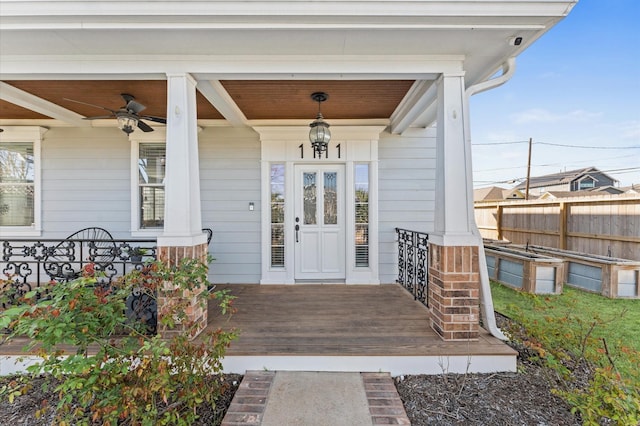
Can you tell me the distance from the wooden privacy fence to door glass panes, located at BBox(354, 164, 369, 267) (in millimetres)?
3524

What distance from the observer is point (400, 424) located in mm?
1854

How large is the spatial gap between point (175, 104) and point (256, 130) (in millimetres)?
1996

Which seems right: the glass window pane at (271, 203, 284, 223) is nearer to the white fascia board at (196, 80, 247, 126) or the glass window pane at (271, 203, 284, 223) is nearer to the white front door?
the white front door

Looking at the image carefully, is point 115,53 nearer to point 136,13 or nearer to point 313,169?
point 136,13

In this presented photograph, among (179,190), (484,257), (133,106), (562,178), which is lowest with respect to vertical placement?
(484,257)

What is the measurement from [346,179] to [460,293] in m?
2.61

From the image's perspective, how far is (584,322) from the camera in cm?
356

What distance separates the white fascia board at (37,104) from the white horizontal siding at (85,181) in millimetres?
358

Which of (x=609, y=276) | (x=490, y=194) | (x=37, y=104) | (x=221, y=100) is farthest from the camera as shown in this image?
(x=490, y=194)

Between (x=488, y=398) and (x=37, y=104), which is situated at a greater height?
(x=37, y=104)

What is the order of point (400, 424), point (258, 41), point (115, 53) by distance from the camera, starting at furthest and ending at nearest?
point (115, 53) → point (258, 41) → point (400, 424)

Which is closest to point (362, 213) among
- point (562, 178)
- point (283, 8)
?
point (283, 8)

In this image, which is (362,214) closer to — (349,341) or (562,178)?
(349,341)

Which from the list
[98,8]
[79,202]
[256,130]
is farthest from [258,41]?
[79,202]
